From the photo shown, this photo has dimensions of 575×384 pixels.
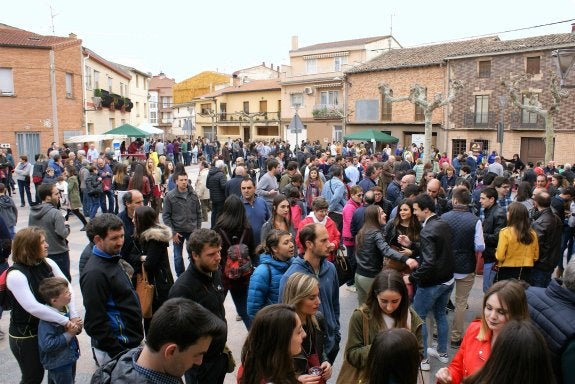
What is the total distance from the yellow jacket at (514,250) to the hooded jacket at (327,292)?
232cm

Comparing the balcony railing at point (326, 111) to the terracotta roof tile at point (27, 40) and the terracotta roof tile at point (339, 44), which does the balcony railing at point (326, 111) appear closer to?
the terracotta roof tile at point (339, 44)

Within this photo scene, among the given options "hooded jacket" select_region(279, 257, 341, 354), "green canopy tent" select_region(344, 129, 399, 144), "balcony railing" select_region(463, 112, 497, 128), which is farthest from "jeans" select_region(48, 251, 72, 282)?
"balcony railing" select_region(463, 112, 497, 128)

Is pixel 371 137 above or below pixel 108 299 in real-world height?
above

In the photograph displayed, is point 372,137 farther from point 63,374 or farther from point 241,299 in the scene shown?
point 63,374

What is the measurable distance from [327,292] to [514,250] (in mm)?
2542

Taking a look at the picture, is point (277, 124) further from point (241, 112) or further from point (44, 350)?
point (44, 350)

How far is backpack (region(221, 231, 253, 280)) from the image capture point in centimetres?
473

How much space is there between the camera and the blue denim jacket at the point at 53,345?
3.54 meters

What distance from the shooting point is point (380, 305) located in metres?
3.22

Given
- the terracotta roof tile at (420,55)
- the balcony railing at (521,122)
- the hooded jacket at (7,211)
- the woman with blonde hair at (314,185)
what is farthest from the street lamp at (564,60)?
the terracotta roof tile at (420,55)


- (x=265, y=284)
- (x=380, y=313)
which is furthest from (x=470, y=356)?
(x=265, y=284)

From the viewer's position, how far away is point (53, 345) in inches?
139

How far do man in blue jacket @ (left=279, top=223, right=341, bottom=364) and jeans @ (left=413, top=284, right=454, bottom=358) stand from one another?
124 cm

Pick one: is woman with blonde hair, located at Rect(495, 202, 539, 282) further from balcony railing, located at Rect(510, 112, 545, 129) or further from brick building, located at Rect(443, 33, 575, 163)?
balcony railing, located at Rect(510, 112, 545, 129)
